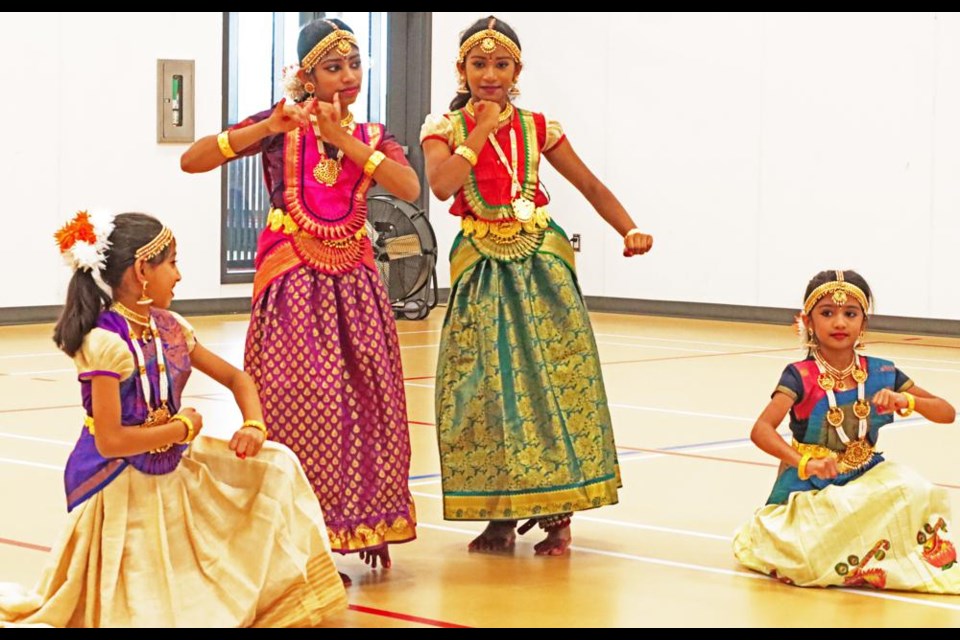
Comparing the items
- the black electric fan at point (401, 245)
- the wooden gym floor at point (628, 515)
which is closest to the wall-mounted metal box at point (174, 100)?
the black electric fan at point (401, 245)

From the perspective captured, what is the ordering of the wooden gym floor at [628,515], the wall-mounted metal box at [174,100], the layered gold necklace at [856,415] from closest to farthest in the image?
the wooden gym floor at [628,515] → the layered gold necklace at [856,415] → the wall-mounted metal box at [174,100]

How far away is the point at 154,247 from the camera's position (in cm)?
338

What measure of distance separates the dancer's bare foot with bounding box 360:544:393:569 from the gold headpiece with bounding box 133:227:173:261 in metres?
0.93

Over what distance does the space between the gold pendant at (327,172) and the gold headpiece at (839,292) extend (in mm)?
1203

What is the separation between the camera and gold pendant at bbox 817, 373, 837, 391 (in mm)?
4000

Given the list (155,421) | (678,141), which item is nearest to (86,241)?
(155,421)

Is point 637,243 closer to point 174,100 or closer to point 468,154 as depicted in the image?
point 468,154

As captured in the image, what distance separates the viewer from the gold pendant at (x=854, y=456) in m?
3.99

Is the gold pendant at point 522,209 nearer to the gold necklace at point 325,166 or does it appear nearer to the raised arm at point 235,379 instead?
the gold necklace at point 325,166

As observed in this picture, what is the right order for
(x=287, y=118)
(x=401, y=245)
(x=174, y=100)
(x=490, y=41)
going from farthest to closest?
(x=174, y=100) < (x=401, y=245) < (x=490, y=41) < (x=287, y=118)

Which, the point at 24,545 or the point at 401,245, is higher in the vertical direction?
the point at 401,245

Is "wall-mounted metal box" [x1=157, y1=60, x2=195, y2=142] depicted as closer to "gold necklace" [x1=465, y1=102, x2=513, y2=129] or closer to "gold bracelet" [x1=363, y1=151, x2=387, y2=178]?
"gold necklace" [x1=465, y1=102, x2=513, y2=129]

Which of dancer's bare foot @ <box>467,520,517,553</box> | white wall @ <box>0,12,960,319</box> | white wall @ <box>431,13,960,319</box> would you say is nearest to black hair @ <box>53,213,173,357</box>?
dancer's bare foot @ <box>467,520,517,553</box>

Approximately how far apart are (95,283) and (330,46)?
897mm
